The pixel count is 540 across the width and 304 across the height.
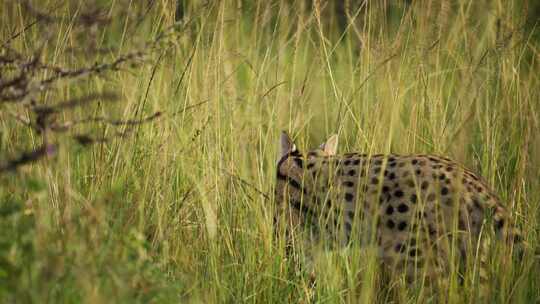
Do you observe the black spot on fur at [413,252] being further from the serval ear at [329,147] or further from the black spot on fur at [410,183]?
the serval ear at [329,147]

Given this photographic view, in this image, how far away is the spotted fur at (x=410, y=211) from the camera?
3133mm

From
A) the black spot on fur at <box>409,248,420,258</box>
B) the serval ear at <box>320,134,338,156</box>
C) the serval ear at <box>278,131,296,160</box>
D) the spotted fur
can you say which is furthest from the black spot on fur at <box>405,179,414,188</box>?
the serval ear at <box>278,131,296,160</box>

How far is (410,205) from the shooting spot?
338cm

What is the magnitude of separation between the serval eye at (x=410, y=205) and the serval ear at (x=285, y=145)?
0.97 feet

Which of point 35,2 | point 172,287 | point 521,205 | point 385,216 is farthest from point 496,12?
point 172,287

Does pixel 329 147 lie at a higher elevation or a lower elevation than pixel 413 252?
higher

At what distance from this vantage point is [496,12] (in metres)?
4.32

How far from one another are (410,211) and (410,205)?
28 mm

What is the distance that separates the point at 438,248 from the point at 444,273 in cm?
13

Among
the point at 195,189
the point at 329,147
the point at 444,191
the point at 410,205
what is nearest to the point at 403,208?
the point at 410,205

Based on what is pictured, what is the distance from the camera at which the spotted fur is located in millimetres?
3133

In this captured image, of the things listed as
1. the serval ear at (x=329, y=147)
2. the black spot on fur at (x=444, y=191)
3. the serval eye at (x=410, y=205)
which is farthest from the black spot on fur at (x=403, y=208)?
the serval ear at (x=329, y=147)

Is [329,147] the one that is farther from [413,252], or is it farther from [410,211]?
[413,252]

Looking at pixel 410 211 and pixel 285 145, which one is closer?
pixel 410 211
